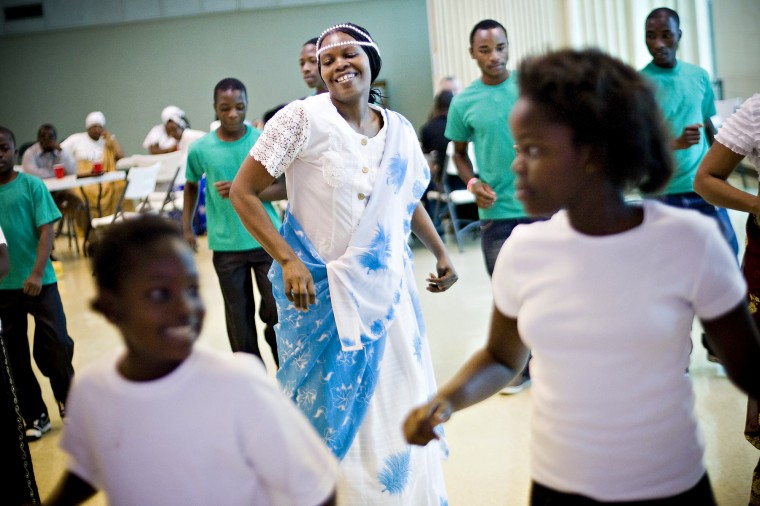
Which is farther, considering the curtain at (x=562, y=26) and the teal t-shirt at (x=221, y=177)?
the curtain at (x=562, y=26)

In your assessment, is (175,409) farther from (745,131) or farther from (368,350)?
(745,131)

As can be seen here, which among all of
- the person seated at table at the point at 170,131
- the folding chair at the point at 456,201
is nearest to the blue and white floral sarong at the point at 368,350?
the folding chair at the point at 456,201

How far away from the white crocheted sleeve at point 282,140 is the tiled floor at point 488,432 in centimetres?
64

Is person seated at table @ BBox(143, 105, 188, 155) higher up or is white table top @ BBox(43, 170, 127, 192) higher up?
person seated at table @ BBox(143, 105, 188, 155)

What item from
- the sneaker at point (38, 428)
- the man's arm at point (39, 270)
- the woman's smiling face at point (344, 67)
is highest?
the woman's smiling face at point (344, 67)

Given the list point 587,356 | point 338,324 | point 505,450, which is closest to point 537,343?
point 587,356

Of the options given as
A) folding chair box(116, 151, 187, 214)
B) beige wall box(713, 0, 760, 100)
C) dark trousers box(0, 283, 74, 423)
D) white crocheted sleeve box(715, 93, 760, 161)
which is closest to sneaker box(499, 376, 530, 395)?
white crocheted sleeve box(715, 93, 760, 161)

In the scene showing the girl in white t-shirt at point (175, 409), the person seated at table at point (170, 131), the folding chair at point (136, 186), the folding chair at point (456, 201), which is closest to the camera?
the girl in white t-shirt at point (175, 409)

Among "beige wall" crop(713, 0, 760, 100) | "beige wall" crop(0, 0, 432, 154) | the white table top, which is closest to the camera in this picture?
the white table top

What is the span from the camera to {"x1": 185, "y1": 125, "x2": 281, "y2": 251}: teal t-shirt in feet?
15.4

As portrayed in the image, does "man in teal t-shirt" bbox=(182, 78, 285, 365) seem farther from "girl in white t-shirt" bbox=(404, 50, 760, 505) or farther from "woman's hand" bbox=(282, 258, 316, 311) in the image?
"girl in white t-shirt" bbox=(404, 50, 760, 505)

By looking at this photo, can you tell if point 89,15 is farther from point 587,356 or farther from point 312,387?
point 587,356

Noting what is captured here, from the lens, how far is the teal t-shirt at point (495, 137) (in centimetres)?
446

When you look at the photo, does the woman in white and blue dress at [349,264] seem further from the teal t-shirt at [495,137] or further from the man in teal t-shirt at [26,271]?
the man in teal t-shirt at [26,271]
